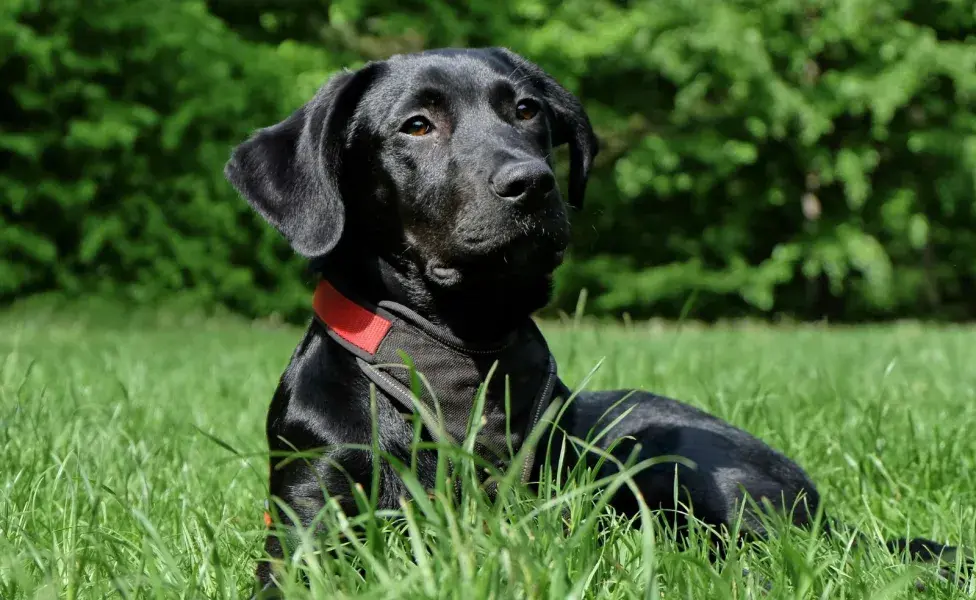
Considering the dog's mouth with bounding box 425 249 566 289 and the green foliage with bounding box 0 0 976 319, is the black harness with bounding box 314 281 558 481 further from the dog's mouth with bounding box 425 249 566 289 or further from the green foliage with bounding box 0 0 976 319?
the green foliage with bounding box 0 0 976 319

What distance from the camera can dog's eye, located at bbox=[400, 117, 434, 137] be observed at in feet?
8.67

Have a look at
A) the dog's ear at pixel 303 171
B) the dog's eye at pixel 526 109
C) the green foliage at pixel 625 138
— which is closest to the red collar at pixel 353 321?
the dog's ear at pixel 303 171

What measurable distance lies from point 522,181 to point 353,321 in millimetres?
529

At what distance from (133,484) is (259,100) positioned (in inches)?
374

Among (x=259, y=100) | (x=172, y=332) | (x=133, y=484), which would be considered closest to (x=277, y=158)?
(x=133, y=484)

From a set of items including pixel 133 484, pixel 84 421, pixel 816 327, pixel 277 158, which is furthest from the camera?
pixel 816 327

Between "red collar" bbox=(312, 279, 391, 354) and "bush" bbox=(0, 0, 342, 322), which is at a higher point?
"red collar" bbox=(312, 279, 391, 354)

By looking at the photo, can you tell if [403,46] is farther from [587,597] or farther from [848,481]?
[587,597]

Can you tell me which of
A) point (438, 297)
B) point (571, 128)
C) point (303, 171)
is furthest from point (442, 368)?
point (571, 128)

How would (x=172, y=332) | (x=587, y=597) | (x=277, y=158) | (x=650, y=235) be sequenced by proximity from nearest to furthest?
(x=587, y=597), (x=277, y=158), (x=172, y=332), (x=650, y=235)

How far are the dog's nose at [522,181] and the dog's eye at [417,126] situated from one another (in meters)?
0.37

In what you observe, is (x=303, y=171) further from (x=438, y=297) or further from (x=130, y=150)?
(x=130, y=150)

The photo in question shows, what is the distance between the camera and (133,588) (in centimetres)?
179

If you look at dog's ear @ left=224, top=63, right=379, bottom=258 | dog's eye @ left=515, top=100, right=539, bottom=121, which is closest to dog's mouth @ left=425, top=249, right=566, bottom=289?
dog's ear @ left=224, top=63, right=379, bottom=258
